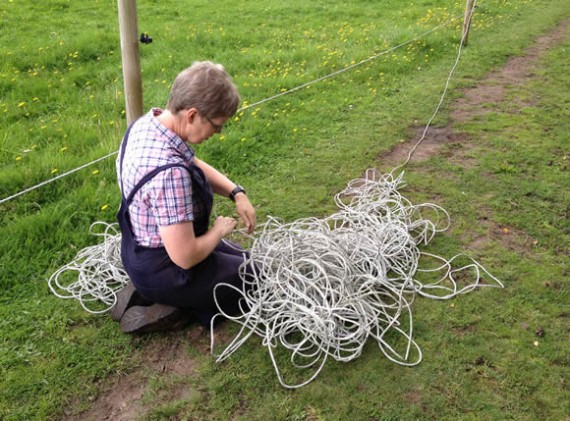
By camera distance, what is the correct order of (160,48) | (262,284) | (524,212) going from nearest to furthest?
(262,284) < (524,212) < (160,48)

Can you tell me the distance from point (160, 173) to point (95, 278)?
108 cm

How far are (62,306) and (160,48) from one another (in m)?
4.91

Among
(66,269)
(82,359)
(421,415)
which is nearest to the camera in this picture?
(421,415)

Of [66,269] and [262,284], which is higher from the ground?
[262,284]

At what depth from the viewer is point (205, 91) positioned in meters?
1.84

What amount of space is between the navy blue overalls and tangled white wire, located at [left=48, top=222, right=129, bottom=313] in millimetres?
364

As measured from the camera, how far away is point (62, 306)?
8.38 feet

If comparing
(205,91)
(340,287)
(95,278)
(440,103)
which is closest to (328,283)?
(340,287)

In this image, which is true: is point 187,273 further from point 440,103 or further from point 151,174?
point 440,103

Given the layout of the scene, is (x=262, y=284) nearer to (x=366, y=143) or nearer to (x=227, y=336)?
(x=227, y=336)

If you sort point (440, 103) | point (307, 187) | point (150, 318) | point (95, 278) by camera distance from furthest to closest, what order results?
point (440, 103)
point (307, 187)
point (95, 278)
point (150, 318)

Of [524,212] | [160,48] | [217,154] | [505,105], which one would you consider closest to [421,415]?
[524,212]

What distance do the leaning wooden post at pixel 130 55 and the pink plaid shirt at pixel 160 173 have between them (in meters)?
1.04

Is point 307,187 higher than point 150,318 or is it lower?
lower
